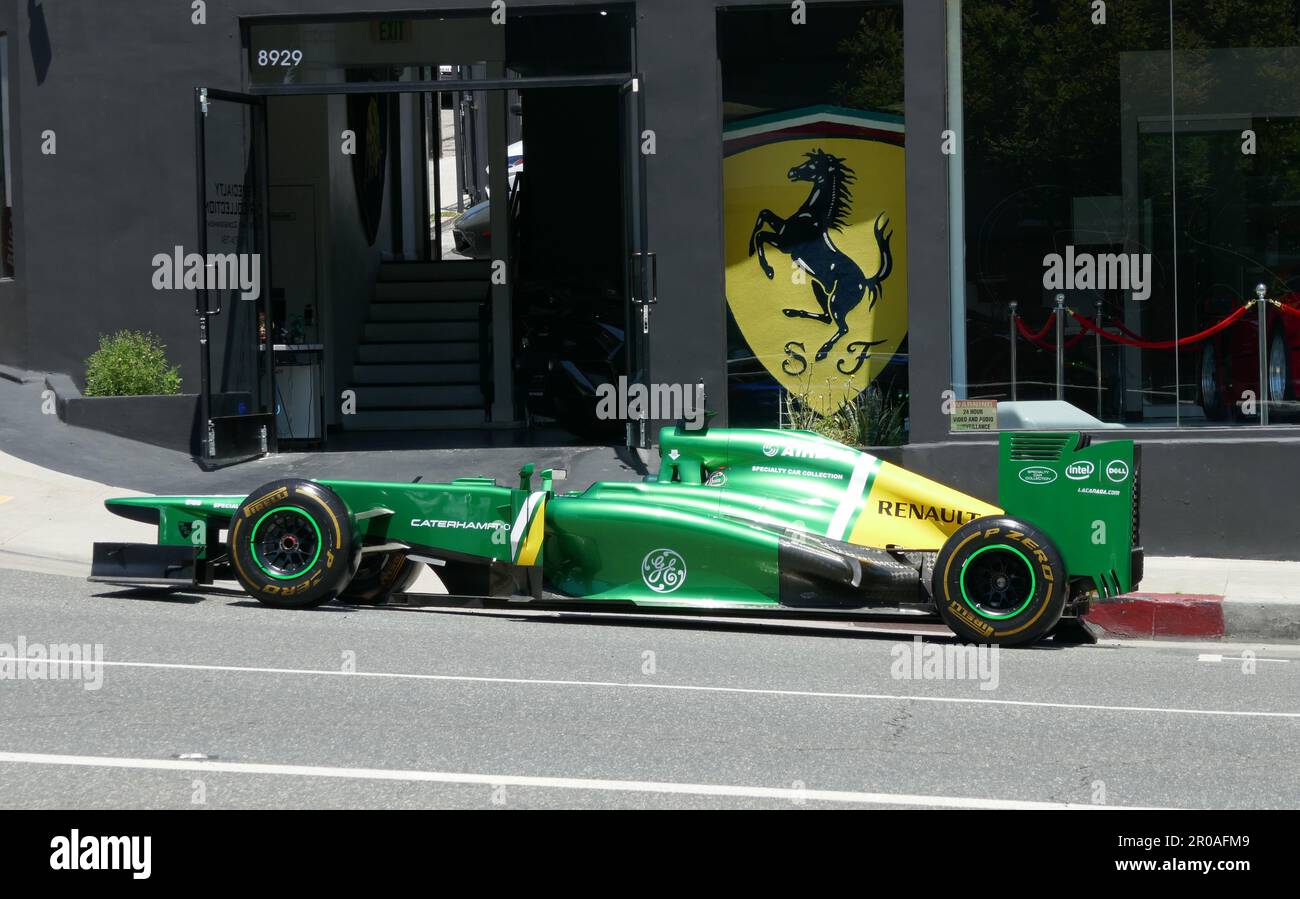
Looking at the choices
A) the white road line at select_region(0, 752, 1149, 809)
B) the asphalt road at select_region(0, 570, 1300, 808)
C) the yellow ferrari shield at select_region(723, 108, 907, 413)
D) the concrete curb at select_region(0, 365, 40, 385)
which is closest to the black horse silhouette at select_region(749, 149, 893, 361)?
the yellow ferrari shield at select_region(723, 108, 907, 413)

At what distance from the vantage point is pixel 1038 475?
8906 millimetres

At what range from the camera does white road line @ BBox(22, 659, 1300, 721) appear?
7434 mm

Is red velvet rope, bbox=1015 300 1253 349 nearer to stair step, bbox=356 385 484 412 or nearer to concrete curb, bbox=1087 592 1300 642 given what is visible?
concrete curb, bbox=1087 592 1300 642

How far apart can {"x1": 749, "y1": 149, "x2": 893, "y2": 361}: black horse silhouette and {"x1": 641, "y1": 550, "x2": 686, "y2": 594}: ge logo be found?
5163 millimetres

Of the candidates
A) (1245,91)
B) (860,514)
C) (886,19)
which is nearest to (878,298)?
(886,19)

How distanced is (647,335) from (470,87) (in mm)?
2548

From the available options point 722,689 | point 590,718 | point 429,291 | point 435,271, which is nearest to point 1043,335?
point 722,689

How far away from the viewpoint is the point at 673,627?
31.5 ft

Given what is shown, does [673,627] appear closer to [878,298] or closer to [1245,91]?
[878,298]

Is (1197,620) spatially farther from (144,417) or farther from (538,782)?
(144,417)

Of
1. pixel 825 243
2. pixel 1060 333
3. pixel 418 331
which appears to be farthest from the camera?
pixel 418 331

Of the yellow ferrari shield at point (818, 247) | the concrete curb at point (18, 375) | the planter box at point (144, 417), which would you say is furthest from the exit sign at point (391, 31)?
the concrete curb at point (18, 375)

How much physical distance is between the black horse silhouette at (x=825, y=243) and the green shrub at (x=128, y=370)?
17.0ft

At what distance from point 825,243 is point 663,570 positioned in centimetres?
548
